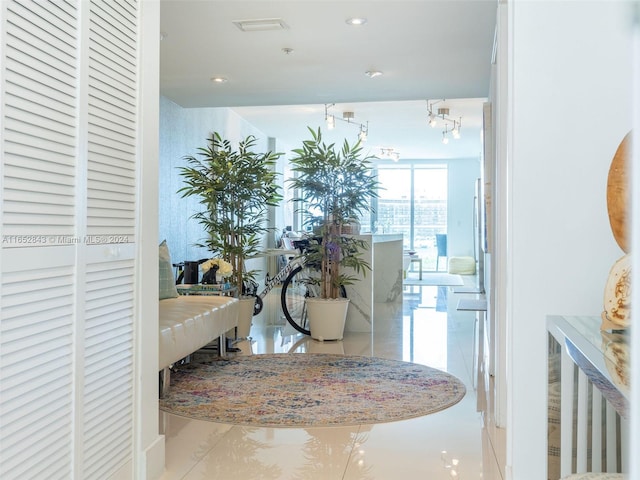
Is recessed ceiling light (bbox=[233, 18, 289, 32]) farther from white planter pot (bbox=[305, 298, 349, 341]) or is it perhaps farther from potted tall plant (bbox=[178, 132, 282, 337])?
white planter pot (bbox=[305, 298, 349, 341])

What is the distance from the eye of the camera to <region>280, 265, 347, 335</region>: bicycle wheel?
5702 millimetres

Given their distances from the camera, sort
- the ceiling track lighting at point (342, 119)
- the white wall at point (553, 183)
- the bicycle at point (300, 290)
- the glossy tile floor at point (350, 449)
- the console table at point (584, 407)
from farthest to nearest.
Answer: the ceiling track lighting at point (342, 119), the bicycle at point (300, 290), the glossy tile floor at point (350, 449), the white wall at point (553, 183), the console table at point (584, 407)

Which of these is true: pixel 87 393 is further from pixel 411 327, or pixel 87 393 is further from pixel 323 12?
pixel 411 327

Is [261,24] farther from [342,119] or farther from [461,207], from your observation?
[461,207]

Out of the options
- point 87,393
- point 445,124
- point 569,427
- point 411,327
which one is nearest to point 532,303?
point 569,427

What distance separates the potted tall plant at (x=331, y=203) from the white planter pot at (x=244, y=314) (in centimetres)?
52

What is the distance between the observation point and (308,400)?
346 centimetres

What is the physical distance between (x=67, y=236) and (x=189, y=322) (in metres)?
1.86

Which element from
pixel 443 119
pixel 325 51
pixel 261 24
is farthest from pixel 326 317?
pixel 443 119

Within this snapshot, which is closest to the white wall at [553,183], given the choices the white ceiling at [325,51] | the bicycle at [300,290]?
the white ceiling at [325,51]

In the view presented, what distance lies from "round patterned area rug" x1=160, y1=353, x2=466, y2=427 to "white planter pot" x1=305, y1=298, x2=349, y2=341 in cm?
72

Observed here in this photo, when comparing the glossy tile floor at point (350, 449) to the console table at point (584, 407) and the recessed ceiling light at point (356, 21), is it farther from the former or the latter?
the recessed ceiling light at point (356, 21)

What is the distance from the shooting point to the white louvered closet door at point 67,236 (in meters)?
1.51

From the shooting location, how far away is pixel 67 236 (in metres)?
1.79
